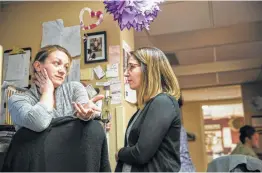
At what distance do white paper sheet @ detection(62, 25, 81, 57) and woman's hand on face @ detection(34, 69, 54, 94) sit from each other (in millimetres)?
958

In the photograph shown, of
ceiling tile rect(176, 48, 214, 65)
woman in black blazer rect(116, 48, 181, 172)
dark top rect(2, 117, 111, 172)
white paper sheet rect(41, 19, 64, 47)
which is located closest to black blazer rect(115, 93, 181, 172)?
woman in black blazer rect(116, 48, 181, 172)

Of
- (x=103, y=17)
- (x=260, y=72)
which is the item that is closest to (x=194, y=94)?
(x=260, y=72)

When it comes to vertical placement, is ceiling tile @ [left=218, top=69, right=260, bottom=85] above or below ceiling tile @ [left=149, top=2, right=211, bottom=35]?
below

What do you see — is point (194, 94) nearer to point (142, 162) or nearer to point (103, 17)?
point (103, 17)

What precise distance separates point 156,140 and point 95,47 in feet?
4.48

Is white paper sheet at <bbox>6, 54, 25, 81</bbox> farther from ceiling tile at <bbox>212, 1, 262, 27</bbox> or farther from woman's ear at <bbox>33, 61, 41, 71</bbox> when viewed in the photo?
ceiling tile at <bbox>212, 1, 262, 27</bbox>

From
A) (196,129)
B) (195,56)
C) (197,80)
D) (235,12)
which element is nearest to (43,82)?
(235,12)

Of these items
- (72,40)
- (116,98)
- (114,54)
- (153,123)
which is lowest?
(153,123)

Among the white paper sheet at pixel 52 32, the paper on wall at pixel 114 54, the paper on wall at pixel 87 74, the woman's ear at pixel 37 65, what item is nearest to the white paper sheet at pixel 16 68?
the white paper sheet at pixel 52 32

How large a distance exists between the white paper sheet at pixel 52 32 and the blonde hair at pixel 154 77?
1.26m

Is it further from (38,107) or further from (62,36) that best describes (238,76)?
(38,107)

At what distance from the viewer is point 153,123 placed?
1.05 m

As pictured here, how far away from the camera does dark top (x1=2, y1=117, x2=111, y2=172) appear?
1.07m

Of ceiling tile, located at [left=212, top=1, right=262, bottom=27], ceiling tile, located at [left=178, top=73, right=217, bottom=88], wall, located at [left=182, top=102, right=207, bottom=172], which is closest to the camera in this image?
ceiling tile, located at [left=212, top=1, right=262, bottom=27]
